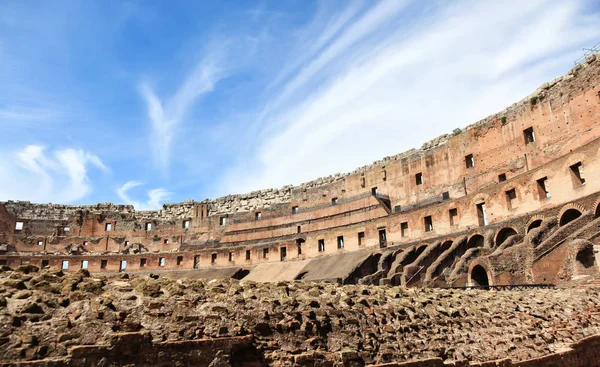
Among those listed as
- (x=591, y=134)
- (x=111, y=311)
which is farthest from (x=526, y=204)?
(x=111, y=311)

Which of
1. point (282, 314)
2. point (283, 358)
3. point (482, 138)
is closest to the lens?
point (283, 358)

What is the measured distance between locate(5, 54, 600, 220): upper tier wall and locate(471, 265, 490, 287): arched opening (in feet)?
38.0

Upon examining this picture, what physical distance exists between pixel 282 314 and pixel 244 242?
35164 millimetres

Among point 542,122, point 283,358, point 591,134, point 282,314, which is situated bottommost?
point 283,358

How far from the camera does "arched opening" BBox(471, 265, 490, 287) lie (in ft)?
68.8

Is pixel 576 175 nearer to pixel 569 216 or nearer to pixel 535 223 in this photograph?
pixel 569 216

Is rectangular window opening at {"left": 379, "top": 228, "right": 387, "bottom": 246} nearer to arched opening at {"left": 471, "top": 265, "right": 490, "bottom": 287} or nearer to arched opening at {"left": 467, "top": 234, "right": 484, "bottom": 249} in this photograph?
arched opening at {"left": 467, "top": 234, "right": 484, "bottom": 249}

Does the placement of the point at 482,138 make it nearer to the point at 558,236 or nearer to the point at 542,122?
the point at 542,122

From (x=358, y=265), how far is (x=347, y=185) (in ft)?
47.9

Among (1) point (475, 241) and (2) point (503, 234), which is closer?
(2) point (503, 234)

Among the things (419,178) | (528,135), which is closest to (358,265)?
(419,178)

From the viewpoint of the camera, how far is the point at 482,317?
11.4 meters

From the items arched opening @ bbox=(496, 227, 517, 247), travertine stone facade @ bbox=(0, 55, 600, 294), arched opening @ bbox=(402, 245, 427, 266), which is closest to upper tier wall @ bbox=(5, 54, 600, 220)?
travertine stone facade @ bbox=(0, 55, 600, 294)

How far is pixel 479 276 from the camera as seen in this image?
2131 cm
